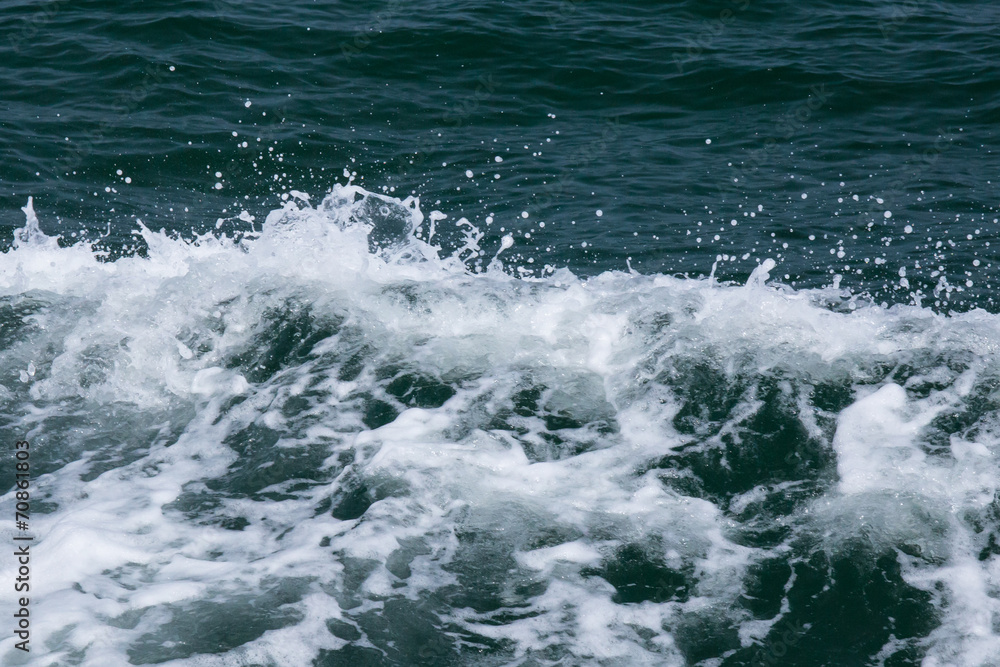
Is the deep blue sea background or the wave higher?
the deep blue sea background

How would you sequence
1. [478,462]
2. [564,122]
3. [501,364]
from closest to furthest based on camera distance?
[478,462], [501,364], [564,122]

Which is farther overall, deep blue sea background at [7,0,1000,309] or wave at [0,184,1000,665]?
deep blue sea background at [7,0,1000,309]

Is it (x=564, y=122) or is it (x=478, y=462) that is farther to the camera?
(x=564, y=122)

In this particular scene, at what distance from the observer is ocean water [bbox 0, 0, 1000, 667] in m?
3.98

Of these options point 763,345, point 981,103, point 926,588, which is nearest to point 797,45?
point 981,103

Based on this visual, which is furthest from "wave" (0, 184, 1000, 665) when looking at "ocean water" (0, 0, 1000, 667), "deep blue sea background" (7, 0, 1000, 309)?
"deep blue sea background" (7, 0, 1000, 309)

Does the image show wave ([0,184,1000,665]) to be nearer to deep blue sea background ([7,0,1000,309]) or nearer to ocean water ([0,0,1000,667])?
ocean water ([0,0,1000,667])

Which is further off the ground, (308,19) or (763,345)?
(308,19)

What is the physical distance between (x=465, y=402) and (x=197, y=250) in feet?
8.83

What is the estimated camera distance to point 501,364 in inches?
228

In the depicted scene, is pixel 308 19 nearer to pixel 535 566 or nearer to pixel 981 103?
pixel 981 103

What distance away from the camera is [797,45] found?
39.7 ft

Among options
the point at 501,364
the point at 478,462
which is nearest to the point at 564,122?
the point at 501,364

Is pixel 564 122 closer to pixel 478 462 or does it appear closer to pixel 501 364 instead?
pixel 501 364
